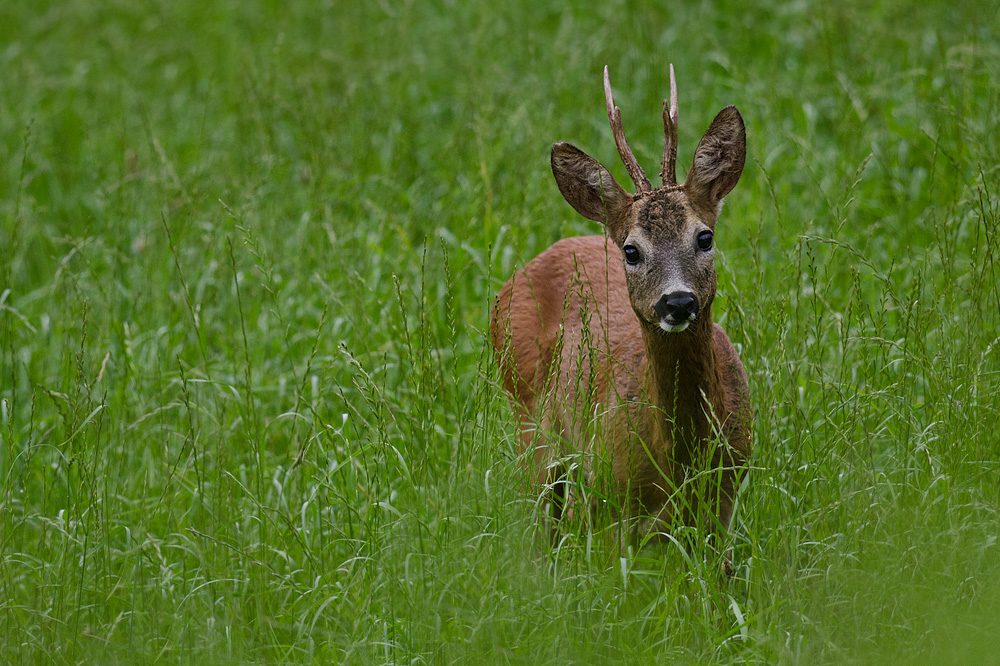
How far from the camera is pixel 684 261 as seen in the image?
320 cm

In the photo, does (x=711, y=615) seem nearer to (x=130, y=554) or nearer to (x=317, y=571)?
(x=317, y=571)

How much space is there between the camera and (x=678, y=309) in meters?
3.09

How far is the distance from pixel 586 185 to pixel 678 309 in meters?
0.64

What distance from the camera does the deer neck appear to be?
3281 mm

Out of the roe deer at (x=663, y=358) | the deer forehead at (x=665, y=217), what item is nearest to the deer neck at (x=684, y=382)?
the roe deer at (x=663, y=358)

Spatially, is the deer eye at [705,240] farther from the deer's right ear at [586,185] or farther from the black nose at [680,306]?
the deer's right ear at [586,185]

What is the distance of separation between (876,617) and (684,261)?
1.01 metres

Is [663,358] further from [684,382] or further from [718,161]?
[718,161]

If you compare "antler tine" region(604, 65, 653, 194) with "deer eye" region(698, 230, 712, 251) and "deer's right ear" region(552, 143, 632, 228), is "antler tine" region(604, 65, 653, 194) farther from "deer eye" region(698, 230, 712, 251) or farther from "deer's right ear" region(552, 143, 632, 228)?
"deer eye" region(698, 230, 712, 251)

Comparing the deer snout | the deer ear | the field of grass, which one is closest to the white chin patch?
the deer snout

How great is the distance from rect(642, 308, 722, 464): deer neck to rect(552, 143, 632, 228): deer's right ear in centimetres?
39

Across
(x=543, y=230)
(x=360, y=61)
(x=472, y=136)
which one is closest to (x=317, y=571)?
(x=543, y=230)

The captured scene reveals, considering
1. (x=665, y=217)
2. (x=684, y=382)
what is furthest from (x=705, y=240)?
→ (x=684, y=382)

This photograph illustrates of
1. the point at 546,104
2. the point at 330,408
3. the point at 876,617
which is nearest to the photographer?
the point at 876,617
